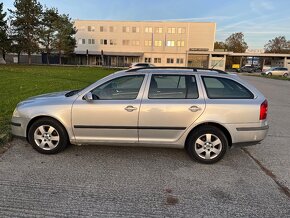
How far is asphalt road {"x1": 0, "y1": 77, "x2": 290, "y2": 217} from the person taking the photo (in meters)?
3.15

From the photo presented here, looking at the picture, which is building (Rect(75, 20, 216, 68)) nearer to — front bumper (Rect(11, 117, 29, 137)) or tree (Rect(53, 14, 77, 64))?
tree (Rect(53, 14, 77, 64))

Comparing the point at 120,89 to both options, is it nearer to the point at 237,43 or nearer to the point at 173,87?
the point at 173,87

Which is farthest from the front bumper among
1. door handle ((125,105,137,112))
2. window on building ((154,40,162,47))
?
window on building ((154,40,162,47))

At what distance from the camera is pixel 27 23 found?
46.4m

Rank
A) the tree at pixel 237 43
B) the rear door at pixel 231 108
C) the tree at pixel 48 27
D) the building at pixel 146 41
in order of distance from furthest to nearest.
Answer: the tree at pixel 237 43 < the building at pixel 146 41 < the tree at pixel 48 27 < the rear door at pixel 231 108

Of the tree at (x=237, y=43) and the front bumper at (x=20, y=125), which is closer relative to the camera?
the front bumper at (x=20, y=125)

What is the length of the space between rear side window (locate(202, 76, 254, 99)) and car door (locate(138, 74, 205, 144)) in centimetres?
20

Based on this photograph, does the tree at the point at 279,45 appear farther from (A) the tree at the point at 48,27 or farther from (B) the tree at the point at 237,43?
(A) the tree at the point at 48,27

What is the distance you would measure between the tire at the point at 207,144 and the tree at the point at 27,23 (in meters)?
48.8

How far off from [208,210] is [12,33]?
5326 centimetres

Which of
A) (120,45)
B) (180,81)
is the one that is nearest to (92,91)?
(180,81)

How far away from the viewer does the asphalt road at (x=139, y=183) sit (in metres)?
3.15

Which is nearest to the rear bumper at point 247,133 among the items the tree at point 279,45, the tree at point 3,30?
the tree at point 3,30

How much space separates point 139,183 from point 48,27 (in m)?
51.4
